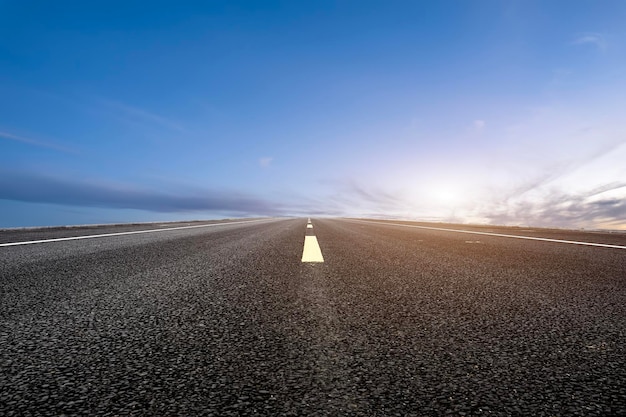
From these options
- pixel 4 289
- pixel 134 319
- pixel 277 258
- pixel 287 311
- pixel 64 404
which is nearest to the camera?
pixel 64 404

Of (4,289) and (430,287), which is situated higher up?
(430,287)

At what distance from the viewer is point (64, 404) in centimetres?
98

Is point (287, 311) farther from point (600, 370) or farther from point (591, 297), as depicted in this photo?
point (591, 297)

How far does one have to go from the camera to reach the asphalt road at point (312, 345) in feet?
3.29

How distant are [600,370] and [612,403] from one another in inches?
10.0

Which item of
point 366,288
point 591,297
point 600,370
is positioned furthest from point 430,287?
point 600,370

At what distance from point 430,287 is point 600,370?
135 centimetres

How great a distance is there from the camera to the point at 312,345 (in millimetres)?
1414

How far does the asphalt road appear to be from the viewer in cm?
100

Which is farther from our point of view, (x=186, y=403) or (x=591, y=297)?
(x=591, y=297)

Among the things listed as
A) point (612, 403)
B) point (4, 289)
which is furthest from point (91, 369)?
point (4, 289)

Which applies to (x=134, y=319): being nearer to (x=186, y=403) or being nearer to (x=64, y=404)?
(x=64, y=404)

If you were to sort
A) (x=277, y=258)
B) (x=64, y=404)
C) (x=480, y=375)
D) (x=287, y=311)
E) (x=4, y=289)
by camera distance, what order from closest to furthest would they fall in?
1. (x=64, y=404)
2. (x=480, y=375)
3. (x=287, y=311)
4. (x=4, y=289)
5. (x=277, y=258)

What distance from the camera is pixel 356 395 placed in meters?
1.03
